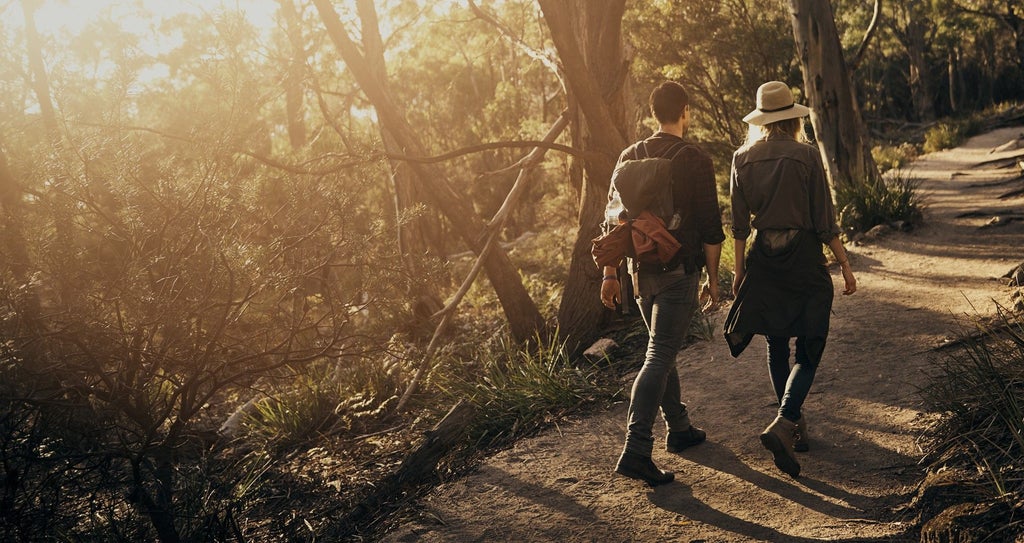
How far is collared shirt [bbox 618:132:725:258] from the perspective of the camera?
4586mm

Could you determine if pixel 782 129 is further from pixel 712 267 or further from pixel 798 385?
pixel 798 385

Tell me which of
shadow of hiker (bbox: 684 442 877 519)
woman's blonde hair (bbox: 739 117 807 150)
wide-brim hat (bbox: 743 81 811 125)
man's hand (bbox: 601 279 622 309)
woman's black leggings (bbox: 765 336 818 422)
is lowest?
shadow of hiker (bbox: 684 442 877 519)

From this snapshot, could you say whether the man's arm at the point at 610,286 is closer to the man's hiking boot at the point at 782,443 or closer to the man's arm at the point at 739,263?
the man's arm at the point at 739,263

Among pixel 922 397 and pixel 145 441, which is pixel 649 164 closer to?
pixel 922 397

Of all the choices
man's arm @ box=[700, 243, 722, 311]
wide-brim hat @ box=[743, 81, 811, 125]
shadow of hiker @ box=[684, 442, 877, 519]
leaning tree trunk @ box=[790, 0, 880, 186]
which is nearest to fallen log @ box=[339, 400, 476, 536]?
shadow of hiker @ box=[684, 442, 877, 519]

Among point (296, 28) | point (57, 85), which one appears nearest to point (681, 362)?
point (57, 85)

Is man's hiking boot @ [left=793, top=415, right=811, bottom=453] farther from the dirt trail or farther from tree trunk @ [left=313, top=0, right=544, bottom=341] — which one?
tree trunk @ [left=313, top=0, right=544, bottom=341]

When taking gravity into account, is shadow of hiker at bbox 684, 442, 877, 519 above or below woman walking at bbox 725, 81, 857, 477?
below

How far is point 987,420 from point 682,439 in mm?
1592

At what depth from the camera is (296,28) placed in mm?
15336

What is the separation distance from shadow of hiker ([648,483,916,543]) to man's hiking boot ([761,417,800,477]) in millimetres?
417

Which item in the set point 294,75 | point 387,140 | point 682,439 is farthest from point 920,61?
point 682,439

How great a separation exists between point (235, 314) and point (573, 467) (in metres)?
2.12

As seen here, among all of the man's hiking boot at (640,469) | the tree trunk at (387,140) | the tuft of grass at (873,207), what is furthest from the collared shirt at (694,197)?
the tree trunk at (387,140)
